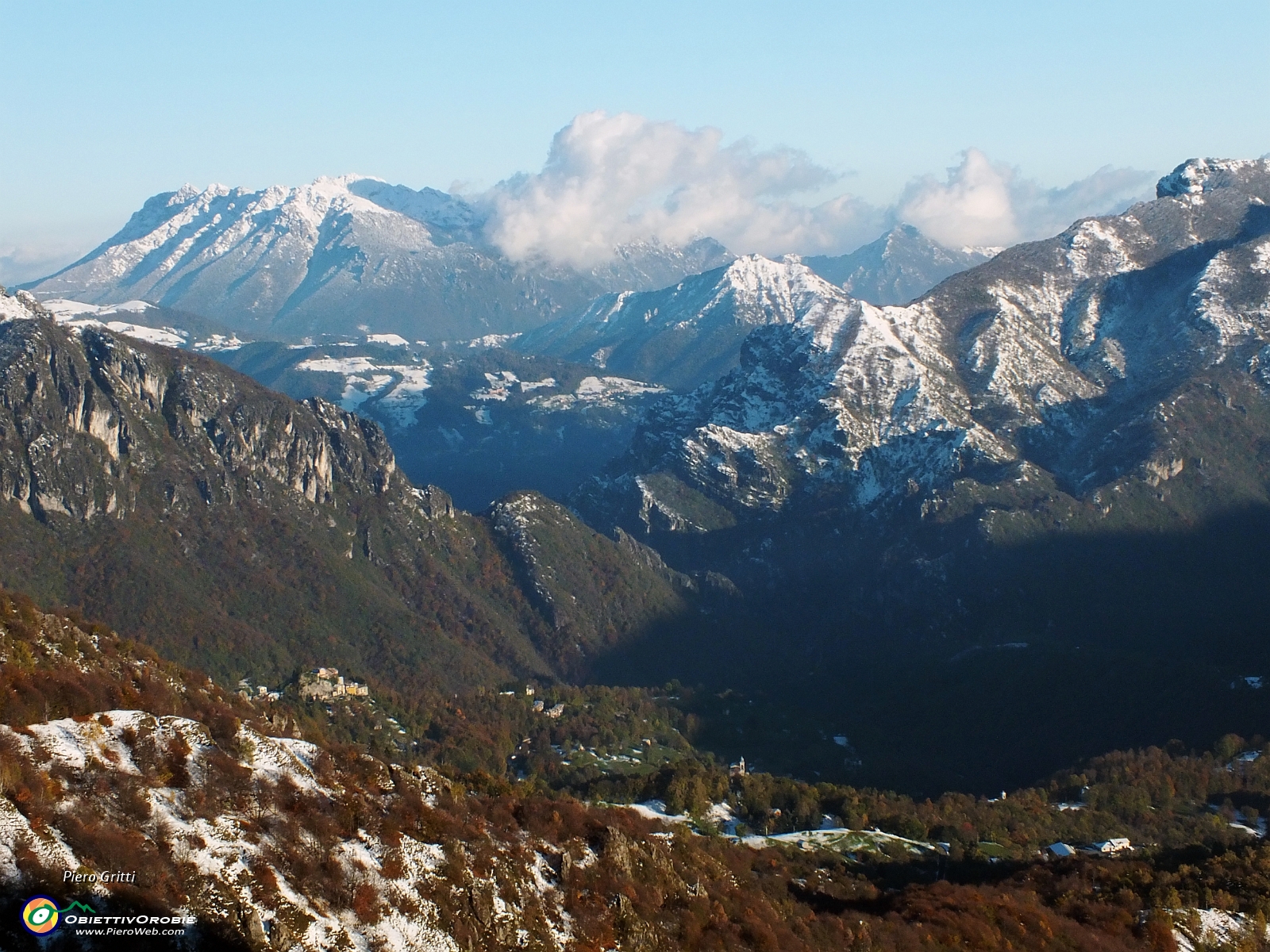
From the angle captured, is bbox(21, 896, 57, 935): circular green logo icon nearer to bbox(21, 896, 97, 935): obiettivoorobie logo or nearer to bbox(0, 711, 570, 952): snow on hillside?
bbox(21, 896, 97, 935): obiettivoorobie logo

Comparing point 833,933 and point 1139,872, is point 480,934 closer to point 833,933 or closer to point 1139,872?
point 833,933

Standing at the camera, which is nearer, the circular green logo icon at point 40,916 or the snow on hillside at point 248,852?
the circular green logo icon at point 40,916

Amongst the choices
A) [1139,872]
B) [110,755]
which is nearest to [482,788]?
[110,755]

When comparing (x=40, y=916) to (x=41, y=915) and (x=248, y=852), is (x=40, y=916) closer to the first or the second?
(x=41, y=915)

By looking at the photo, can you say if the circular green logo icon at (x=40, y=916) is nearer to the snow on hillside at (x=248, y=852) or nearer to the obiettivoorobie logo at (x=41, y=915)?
the obiettivoorobie logo at (x=41, y=915)

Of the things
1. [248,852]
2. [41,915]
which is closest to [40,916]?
[41,915]

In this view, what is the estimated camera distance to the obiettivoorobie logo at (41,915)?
55.2 metres

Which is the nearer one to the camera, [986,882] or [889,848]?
[986,882]

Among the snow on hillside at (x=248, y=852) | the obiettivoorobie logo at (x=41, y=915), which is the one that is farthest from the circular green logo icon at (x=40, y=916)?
the snow on hillside at (x=248, y=852)

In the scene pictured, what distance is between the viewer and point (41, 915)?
183ft

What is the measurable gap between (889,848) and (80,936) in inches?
4310

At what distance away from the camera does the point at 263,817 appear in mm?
74500

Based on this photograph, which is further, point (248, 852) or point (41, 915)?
point (248, 852)

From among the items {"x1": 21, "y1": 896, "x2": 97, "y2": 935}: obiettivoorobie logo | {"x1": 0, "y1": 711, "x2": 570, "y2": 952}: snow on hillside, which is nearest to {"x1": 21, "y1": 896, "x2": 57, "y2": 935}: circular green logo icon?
{"x1": 21, "y1": 896, "x2": 97, "y2": 935}: obiettivoorobie logo
